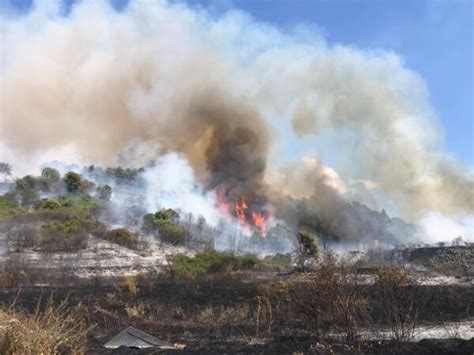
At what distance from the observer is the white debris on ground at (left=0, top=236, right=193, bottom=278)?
108ft

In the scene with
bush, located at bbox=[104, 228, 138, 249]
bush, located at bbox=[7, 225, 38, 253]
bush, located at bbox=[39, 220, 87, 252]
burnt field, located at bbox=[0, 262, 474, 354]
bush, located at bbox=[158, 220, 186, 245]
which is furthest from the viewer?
bush, located at bbox=[158, 220, 186, 245]

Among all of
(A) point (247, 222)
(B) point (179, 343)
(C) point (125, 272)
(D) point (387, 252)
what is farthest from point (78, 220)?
(B) point (179, 343)

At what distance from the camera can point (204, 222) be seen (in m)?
67.3

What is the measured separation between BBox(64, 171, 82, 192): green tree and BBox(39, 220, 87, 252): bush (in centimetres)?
3091

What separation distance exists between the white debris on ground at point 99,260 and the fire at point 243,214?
25890 millimetres

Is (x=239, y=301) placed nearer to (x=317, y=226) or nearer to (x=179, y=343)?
(x=179, y=343)

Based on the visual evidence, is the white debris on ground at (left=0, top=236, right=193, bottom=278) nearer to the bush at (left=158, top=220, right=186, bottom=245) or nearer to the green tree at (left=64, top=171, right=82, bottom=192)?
the bush at (left=158, top=220, right=186, bottom=245)

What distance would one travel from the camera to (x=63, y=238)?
4162cm

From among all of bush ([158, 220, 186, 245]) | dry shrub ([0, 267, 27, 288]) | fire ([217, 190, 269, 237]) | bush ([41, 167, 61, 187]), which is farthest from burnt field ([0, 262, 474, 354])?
bush ([41, 167, 61, 187])

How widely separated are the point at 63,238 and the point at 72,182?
35.9m

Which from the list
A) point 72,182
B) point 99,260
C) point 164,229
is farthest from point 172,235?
point 72,182

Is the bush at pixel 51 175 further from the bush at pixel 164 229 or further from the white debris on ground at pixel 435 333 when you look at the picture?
the white debris on ground at pixel 435 333

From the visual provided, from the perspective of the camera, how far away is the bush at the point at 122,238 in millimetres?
44094

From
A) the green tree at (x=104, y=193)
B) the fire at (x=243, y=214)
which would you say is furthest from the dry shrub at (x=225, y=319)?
the green tree at (x=104, y=193)
